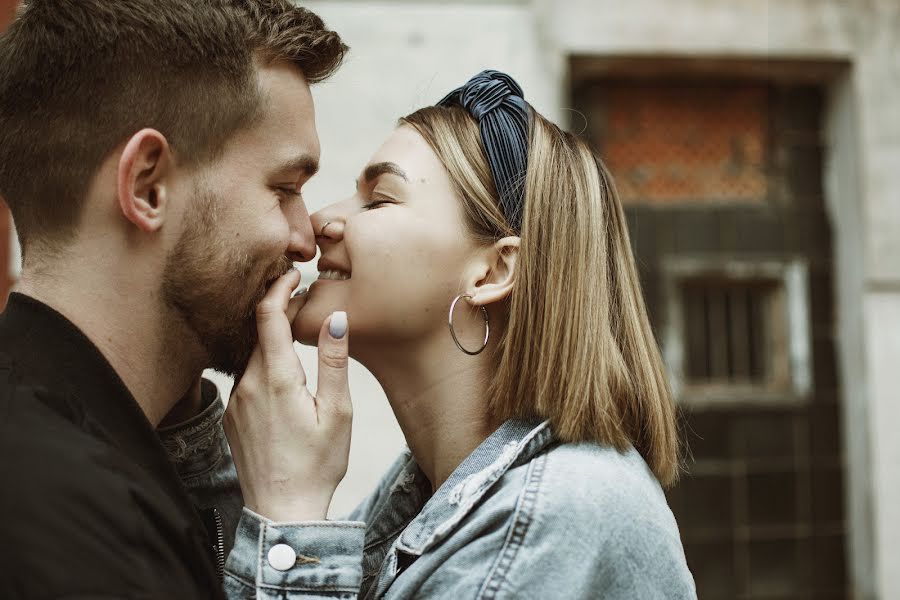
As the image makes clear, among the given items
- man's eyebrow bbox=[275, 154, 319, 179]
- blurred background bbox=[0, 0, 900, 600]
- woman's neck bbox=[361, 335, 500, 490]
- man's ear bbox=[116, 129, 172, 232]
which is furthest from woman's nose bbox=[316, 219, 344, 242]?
blurred background bbox=[0, 0, 900, 600]

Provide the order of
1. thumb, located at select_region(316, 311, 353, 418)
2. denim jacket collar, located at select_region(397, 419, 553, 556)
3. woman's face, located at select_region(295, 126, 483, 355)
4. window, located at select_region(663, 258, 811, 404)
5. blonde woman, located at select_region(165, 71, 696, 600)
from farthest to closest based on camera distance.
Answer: window, located at select_region(663, 258, 811, 404) → woman's face, located at select_region(295, 126, 483, 355) → thumb, located at select_region(316, 311, 353, 418) → denim jacket collar, located at select_region(397, 419, 553, 556) → blonde woman, located at select_region(165, 71, 696, 600)

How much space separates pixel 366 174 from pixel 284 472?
0.75 meters

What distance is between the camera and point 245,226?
1.93 m

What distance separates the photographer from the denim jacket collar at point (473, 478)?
1809mm

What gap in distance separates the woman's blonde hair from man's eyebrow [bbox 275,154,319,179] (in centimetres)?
30

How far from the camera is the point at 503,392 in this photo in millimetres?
1979

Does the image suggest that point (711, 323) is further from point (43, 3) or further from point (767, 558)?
point (43, 3)

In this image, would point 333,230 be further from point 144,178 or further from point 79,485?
point 79,485

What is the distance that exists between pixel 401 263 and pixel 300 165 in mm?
310

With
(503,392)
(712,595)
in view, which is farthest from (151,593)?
(712,595)

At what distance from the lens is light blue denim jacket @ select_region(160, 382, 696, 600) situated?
1.65m

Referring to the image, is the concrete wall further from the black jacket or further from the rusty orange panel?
the black jacket

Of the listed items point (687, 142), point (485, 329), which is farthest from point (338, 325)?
point (687, 142)

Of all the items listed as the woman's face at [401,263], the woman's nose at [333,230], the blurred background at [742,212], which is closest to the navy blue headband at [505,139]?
the woman's face at [401,263]
